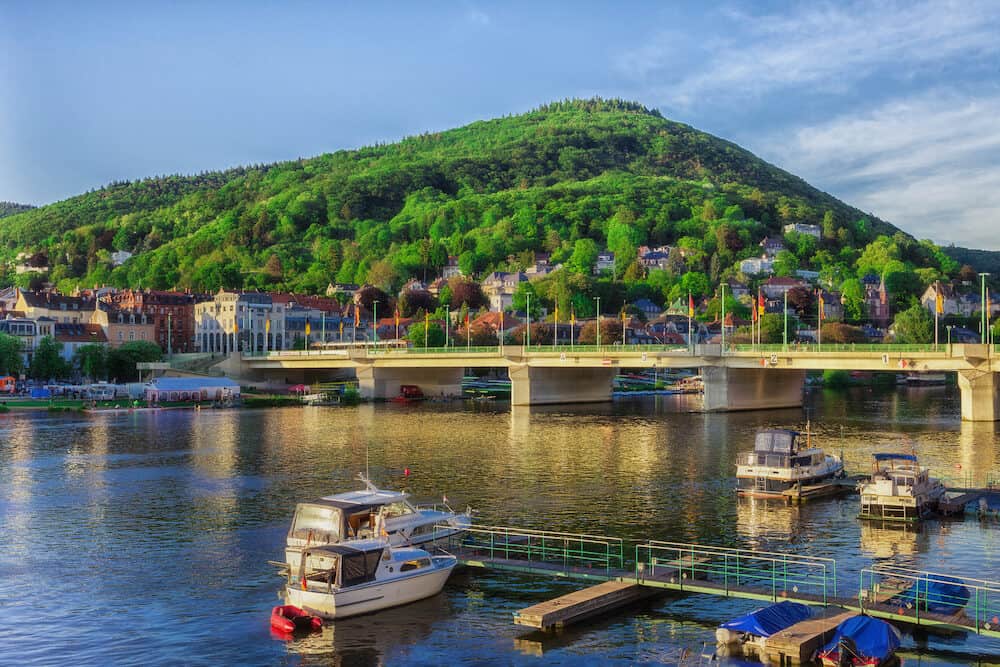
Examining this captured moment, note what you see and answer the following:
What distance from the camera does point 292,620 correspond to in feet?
109

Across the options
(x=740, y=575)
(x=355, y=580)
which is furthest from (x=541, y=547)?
(x=355, y=580)

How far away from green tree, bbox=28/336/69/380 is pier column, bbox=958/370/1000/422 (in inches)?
4714

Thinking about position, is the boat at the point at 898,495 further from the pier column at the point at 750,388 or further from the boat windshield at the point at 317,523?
the pier column at the point at 750,388

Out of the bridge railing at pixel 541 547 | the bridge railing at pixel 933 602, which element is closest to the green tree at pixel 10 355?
the bridge railing at pixel 541 547

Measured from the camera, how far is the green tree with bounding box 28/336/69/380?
150 metres

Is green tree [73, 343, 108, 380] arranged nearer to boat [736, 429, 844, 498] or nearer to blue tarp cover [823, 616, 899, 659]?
boat [736, 429, 844, 498]

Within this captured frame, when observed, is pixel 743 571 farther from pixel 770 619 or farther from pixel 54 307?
pixel 54 307

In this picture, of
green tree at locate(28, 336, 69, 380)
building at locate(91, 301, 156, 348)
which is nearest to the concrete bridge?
green tree at locate(28, 336, 69, 380)

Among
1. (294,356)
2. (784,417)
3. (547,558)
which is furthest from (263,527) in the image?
(294,356)

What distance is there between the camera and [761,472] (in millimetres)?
60812

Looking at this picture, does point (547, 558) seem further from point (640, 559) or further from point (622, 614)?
point (622, 614)

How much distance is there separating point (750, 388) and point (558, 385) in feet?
85.1

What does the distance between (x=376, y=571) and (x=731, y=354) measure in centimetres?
8687

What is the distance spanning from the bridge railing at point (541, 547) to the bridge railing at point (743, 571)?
150 centimetres
